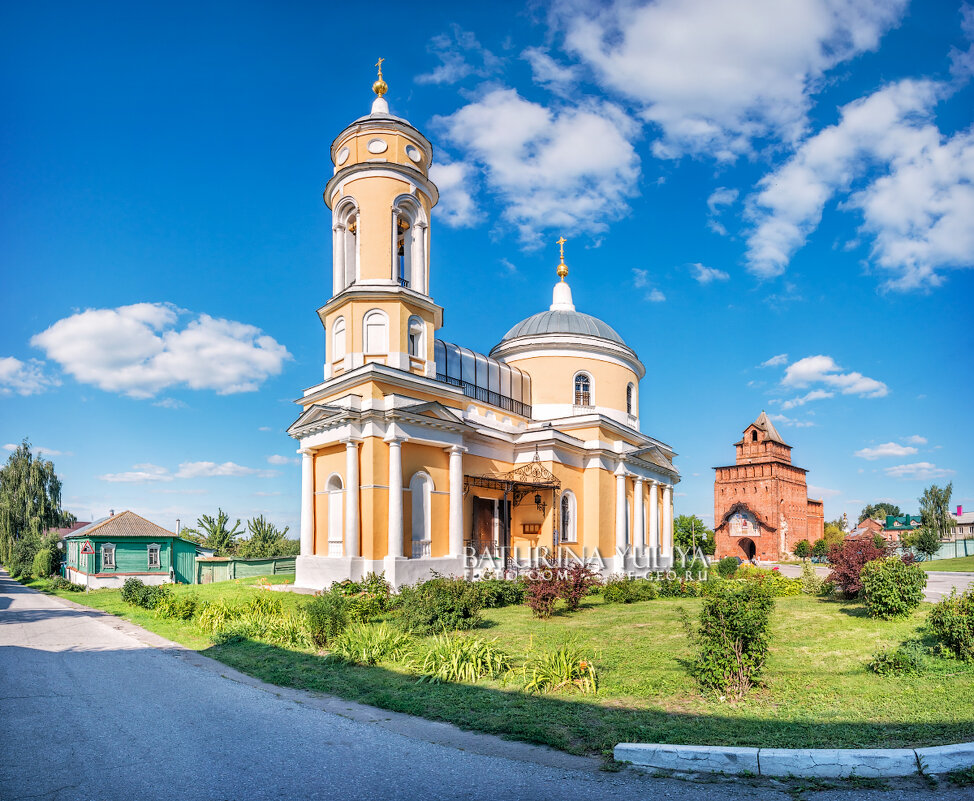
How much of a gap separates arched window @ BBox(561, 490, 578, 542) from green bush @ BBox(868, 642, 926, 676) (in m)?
17.5

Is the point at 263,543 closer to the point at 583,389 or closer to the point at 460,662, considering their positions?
the point at 583,389

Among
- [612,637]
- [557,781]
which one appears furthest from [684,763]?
[612,637]

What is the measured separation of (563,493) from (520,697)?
18.4 meters

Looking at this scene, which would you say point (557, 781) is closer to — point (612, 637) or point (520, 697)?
point (520, 697)

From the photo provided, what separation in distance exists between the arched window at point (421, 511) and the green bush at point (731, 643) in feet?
46.0

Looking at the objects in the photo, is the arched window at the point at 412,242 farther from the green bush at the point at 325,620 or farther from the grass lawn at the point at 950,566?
the grass lawn at the point at 950,566

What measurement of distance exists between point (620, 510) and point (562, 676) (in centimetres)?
2049

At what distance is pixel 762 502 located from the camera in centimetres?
5419

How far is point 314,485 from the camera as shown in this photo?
2258 cm

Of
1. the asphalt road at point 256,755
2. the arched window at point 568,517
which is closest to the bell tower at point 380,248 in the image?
the arched window at point 568,517

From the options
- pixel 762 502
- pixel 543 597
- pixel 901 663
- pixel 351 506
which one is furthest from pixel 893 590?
pixel 762 502

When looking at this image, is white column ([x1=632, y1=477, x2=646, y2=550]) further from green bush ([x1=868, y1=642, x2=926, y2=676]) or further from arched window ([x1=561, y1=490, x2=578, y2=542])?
green bush ([x1=868, y1=642, x2=926, y2=676])

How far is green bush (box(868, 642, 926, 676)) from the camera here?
867cm

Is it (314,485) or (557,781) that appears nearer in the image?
(557,781)
